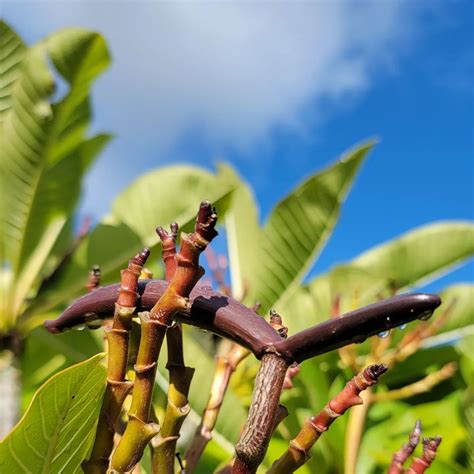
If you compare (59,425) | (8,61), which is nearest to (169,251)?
(59,425)

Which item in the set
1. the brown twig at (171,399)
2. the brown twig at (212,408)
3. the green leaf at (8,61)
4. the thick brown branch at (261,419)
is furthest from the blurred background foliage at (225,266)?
the thick brown branch at (261,419)

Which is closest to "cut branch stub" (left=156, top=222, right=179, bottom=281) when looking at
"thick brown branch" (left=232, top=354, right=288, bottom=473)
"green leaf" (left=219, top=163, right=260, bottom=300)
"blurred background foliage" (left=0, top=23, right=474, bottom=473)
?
"thick brown branch" (left=232, top=354, right=288, bottom=473)

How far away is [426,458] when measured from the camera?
2.00ft

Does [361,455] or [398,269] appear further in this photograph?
[398,269]

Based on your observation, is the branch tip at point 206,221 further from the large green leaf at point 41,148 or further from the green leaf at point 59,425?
the large green leaf at point 41,148

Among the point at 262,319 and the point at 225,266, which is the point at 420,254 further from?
the point at 262,319

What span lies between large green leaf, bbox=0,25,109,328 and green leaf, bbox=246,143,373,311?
0.68 meters

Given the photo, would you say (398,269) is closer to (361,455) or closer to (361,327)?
(361,455)

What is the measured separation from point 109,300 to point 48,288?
1.67m

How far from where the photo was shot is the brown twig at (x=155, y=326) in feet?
1.47

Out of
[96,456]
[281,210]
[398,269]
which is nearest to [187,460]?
[96,456]

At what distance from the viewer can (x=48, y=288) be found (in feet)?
6.97

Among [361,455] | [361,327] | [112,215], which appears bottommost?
[361,455]

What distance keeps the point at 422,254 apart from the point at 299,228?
716mm
